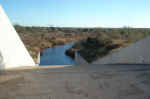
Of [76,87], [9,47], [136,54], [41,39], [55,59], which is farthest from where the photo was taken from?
[41,39]

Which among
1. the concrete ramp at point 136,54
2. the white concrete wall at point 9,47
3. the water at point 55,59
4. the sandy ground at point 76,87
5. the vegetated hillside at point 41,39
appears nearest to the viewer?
the sandy ground at point 76,87

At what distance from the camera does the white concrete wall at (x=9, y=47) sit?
4547mm

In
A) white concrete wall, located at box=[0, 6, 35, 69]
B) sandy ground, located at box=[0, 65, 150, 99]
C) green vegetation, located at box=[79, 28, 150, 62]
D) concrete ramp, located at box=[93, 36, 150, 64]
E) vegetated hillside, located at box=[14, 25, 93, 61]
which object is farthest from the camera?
vegetated hillside, located at box=[14, 25, 93, 61]

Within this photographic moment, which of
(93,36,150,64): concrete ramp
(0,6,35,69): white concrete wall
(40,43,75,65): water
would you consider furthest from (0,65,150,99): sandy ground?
(40,43,75,65): water

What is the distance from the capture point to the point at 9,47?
496 cm

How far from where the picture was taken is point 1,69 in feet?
13.4


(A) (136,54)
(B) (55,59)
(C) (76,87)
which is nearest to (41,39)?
(B) (55,59)

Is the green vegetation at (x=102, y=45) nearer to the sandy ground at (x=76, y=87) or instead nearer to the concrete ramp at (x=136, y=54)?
the concrete ramp at (x=136, y=54)

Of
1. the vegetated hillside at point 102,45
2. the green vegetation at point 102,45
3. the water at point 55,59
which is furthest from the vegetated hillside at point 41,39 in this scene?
the green vegetation at point 102,45

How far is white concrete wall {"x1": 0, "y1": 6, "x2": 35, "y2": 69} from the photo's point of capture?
4.55 meters

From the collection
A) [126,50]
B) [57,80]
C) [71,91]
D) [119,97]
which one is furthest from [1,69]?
[126,50]

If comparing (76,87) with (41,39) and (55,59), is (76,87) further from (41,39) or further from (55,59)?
(41,39)

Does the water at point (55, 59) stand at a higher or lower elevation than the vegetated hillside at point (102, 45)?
lower

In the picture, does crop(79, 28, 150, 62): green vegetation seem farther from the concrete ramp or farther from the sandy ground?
the sandy ground
